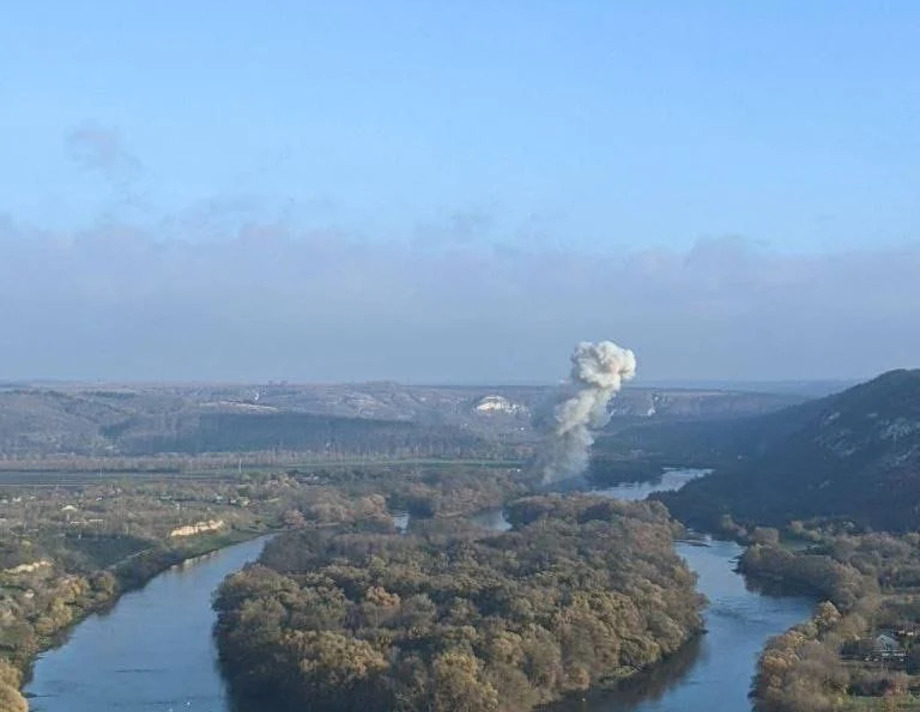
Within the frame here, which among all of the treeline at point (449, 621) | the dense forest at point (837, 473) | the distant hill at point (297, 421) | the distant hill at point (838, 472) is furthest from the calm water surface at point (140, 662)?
the distant hill at point (297, 421)

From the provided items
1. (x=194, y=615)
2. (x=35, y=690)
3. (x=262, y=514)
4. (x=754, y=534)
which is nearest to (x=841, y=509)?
(x=754, y=534)

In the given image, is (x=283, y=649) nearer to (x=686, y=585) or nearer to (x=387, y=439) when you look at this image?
(x=686, y=585)

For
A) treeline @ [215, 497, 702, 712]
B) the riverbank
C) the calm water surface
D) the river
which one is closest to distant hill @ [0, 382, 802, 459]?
the riverbank

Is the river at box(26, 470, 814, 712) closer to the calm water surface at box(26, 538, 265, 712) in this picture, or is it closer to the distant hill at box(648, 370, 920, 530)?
the calm water surface at box(26, 538, 265, 712)

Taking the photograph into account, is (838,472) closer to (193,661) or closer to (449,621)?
(449,621)

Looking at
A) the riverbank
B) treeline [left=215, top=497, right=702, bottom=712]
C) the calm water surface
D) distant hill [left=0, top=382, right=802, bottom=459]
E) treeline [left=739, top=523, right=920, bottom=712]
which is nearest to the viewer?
treeline [left=215, top=497, right=702, bottom=712]

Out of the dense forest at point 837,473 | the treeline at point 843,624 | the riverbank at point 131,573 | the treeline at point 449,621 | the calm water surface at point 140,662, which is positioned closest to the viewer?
the treeline at point 449,621

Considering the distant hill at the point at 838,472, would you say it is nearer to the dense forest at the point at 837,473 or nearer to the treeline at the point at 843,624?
the dense forest at the point at 837,473
